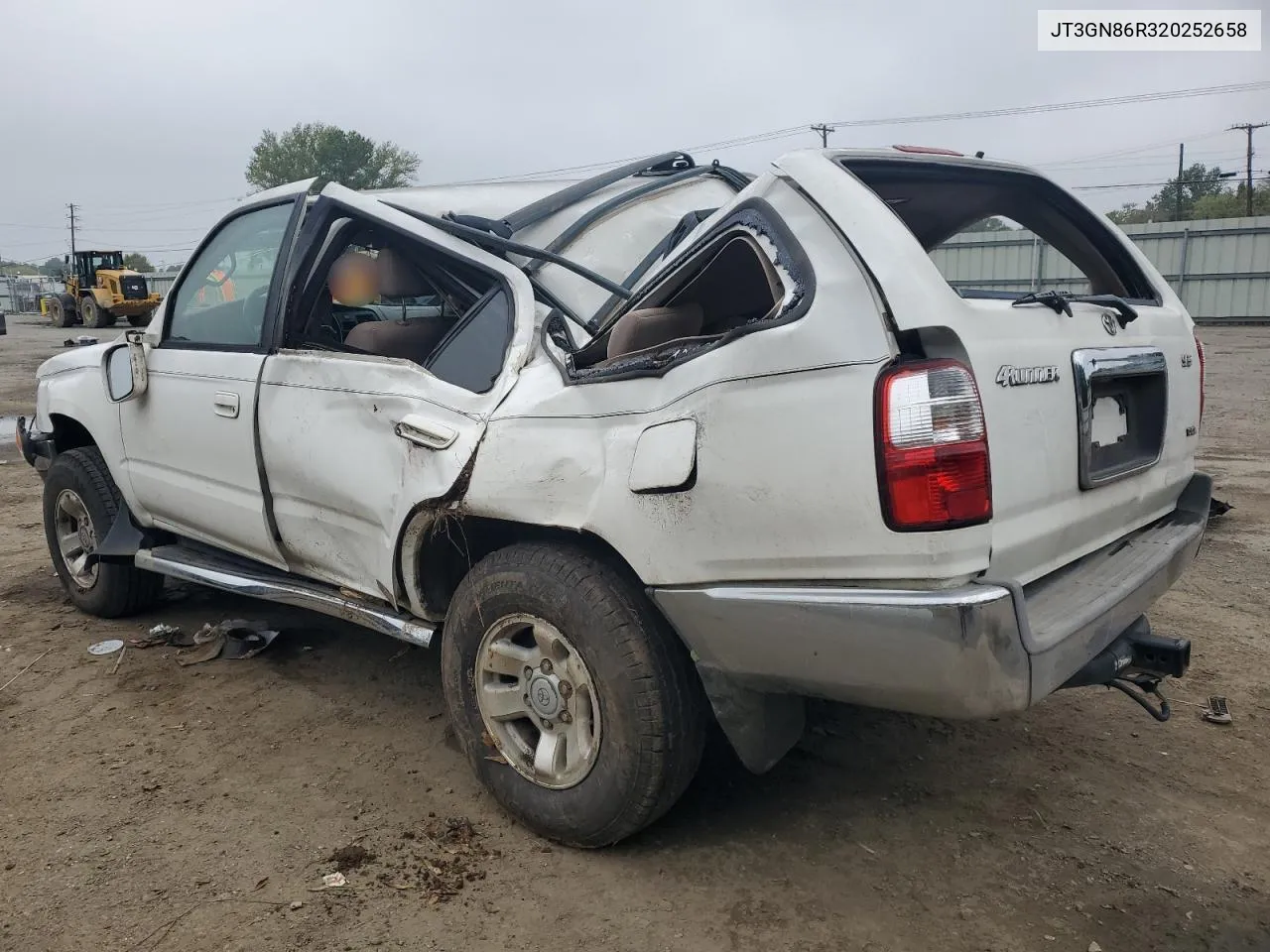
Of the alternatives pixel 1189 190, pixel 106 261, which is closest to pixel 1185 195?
pixel 1189 190

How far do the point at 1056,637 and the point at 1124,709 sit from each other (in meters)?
1.70

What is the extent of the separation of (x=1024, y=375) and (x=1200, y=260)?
27.2 metres

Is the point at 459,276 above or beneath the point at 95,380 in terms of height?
above

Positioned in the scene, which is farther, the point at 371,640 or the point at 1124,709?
the point at 371,640

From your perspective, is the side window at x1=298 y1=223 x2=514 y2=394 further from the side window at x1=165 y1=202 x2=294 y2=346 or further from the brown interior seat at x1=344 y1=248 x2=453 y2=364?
the side window at x1=165 y1=202 x2=294 y2=346

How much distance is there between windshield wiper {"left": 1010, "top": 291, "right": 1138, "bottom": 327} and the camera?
249 centimetres

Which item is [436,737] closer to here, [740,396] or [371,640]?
[371,640]

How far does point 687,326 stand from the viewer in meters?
2.75

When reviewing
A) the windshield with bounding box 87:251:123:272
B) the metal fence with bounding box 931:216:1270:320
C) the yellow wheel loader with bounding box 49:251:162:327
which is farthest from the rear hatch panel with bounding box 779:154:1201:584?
the windshield with bounding box 87:251:123:272

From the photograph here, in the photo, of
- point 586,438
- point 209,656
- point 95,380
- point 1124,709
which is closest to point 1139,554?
point 1124,709

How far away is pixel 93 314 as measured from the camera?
3186cm

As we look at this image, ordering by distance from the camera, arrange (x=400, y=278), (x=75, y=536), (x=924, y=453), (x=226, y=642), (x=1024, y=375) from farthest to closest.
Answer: (x=75, y=536), (x=226, y=642), (x=400, y=278), (x=1024, y=375), (x=924, y=453)

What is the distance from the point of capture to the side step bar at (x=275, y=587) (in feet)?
10.4

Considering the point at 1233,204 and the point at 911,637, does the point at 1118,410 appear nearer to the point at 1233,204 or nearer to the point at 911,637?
the point at 911,637
